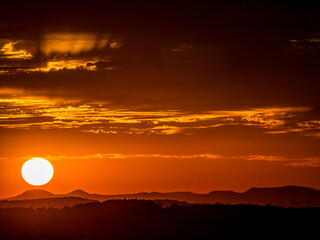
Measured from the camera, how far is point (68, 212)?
12294cm

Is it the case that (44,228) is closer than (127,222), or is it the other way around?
(127,222)

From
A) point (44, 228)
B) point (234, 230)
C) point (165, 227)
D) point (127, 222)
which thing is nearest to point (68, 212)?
point (44, 228)

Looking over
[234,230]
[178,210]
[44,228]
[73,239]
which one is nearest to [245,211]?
[234,230]

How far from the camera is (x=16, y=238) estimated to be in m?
103

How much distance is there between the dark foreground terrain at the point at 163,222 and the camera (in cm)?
8606

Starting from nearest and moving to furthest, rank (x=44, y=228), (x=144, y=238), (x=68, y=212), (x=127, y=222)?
(x=144, y=238)
(x=127, y=222)
(x=44, y=228)
(x=68, y=212)

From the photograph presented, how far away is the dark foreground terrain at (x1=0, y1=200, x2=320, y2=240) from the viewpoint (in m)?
86.1

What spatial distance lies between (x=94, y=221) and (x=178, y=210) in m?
15.2

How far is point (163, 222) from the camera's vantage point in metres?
96.4

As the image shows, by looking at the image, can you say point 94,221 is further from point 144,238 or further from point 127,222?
point 144,238

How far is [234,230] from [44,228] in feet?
118

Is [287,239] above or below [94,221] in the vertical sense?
below

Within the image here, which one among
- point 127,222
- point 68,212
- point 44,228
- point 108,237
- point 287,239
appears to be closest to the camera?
point 287,239

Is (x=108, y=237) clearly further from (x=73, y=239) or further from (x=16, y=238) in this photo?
(x=16, y=238)
